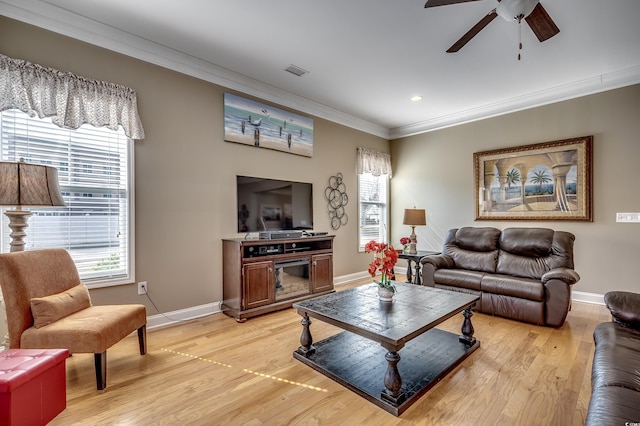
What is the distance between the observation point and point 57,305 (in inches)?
79.4

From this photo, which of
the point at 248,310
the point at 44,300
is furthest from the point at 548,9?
the point at 44,300

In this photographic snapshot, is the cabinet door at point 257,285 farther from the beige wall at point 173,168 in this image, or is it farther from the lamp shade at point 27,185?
the lamp shade at point 27,185

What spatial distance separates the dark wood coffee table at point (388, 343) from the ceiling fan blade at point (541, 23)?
214 centimetres

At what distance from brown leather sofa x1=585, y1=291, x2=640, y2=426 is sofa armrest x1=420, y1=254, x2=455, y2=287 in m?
1.88

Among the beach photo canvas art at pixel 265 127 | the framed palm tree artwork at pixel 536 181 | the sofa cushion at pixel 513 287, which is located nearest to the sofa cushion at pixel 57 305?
the beach photo canvas art at pixel 265 127

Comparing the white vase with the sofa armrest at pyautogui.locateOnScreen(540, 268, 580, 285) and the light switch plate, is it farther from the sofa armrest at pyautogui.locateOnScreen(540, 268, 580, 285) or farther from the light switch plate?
the light switch plate

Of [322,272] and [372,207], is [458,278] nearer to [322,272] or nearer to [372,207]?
[322,272]

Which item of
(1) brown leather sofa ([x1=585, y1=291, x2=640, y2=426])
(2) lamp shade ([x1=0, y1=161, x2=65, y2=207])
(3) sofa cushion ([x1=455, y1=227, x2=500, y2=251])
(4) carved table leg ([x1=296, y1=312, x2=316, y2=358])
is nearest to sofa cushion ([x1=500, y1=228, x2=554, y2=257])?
(3) sofa cushion ([x1=455, y1=227, x2=500, y2=251])

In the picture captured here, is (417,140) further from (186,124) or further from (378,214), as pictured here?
(186,124)

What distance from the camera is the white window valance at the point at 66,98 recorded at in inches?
92.1

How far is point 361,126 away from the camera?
541 centimetres

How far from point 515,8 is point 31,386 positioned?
3340mm

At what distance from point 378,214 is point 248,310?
10.9 feet

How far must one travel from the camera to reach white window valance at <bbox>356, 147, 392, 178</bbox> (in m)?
5.34
